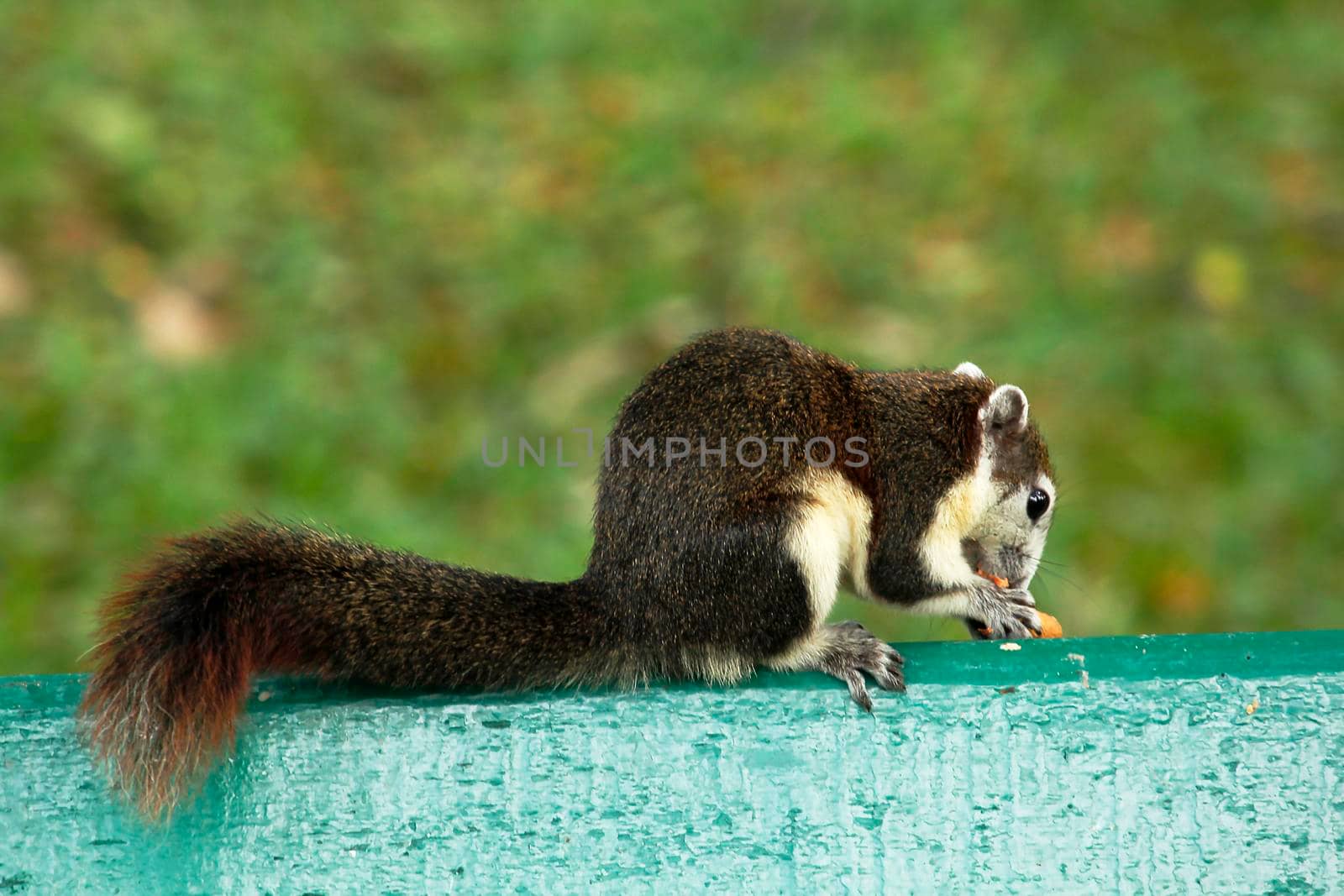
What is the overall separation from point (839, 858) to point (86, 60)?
4.28 meters

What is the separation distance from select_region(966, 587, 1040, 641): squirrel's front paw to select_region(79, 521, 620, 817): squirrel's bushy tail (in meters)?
0.71

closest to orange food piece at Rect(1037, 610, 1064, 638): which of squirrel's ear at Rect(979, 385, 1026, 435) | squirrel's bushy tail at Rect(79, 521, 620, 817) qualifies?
squirrel's ear at Rect(979, 385, 1026, 435)

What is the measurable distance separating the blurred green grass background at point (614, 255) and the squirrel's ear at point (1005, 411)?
4.37 ft

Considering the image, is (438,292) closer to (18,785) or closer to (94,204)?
(94,204)

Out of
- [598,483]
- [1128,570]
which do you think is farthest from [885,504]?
[1128,570]

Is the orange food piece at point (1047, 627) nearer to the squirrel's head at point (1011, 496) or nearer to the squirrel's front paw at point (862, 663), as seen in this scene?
the squirrel's head at point (1011, 496)

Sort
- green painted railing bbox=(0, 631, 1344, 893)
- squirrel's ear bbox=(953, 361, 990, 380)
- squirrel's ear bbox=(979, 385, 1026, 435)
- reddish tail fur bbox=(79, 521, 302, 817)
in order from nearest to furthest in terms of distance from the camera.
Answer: reddish tail fur bbox=(79, 521, 302, 817) → green painted railing bbox=(0, 631, 1344, 893) → squirrel's ear bbox=(979, 385, 1026, 435) → squirrel's ear bbox=(953, 361, 990, 380)

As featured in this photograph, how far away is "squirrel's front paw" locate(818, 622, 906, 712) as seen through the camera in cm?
207

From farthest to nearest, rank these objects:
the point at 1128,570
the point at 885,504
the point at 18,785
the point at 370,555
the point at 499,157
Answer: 1. the point at 499,157
2. the point at 1128,570
3. the point at 885,504
4. the point at 370,555
5. the point at 18,785

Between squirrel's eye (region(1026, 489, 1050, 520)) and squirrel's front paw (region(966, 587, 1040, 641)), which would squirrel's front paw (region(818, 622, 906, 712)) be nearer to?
squirrel's front paw (region(966, 587, 1040, 641))

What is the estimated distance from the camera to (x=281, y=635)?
2002mm

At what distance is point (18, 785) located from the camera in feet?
6.35

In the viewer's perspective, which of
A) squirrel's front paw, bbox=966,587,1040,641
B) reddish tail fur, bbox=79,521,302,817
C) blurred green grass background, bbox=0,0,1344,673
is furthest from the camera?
blurred green grass background, bbox=0,0,1344,673

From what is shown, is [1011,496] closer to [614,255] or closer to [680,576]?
[680,576]
